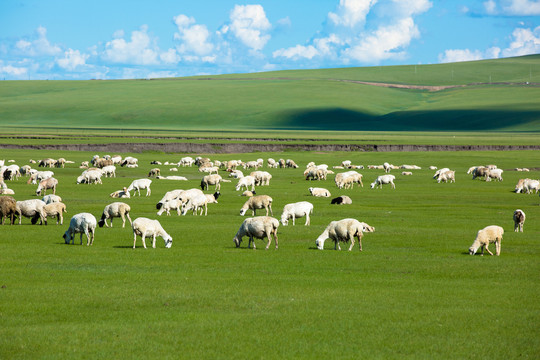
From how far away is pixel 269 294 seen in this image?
54.4ft

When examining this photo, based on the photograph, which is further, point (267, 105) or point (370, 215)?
point (267, 105)

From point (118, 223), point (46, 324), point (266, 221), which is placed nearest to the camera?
point (46, 324)

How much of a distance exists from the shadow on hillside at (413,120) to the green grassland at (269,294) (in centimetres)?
13805

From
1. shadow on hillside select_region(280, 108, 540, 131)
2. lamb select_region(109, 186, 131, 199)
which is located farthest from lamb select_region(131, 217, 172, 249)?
shadow on hillside select_region(280, 108, 540, 131)

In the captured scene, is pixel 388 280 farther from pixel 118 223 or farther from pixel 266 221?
pixel 118 223

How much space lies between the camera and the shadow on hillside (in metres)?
164

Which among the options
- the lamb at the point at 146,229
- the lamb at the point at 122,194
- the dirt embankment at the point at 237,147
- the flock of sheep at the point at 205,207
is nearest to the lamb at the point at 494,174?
the flock of sheep at the point at 205,207

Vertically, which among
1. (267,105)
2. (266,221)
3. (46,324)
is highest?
(267,105)

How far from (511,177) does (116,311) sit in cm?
4926

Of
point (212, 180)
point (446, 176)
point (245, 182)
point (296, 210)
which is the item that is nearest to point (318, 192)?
point (245, 182)

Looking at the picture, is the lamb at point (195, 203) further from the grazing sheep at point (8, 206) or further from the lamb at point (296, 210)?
the grazing sheep at point (8, 206)

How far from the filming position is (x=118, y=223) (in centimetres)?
3048

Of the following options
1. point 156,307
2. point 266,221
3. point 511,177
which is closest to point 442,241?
point 266,221

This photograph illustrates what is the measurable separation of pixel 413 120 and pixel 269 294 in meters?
164
